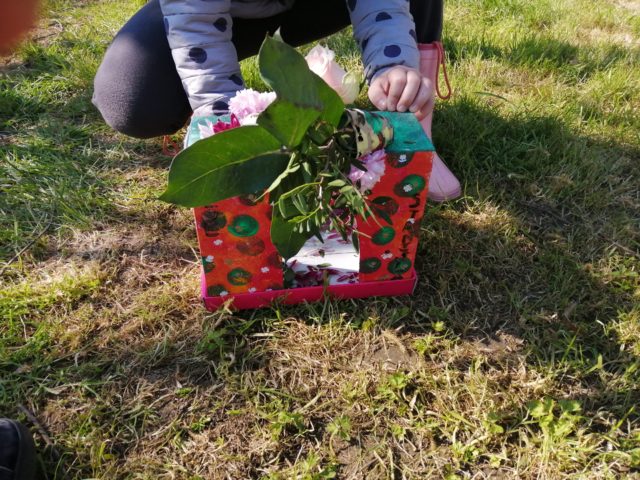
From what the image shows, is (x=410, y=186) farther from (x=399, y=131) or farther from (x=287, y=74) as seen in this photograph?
(x=287, y=74)

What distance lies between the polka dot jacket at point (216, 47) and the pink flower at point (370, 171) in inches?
9.8

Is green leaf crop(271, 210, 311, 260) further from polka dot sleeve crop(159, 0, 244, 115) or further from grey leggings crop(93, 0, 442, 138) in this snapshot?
grey leggings crop(93, 0, 442, 138)

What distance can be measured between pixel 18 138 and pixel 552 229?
4.93ft

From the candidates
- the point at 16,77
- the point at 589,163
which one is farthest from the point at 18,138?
the point at 589,163

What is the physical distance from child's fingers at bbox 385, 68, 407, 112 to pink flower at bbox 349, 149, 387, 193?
16 centimetres

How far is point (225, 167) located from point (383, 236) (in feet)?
1.21

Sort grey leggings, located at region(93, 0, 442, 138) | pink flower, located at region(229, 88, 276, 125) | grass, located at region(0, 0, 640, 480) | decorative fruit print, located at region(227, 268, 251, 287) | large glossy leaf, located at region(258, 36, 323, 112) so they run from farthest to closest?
grey leggings, located at region(93, 0, 442, 138), decorative fruit print, located at region(227, 268, 251, 287), grass, located at region(0, 0, 640, 480), pink flower, located at region(229, 88, 276, 125), large glossy leaf, located at region(258, 36, 323, 112)

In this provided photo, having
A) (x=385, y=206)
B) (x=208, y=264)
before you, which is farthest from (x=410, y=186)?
(x=208, y=264)

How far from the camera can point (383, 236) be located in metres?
0.99

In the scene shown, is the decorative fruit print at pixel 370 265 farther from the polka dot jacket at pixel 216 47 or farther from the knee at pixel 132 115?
the knee at pixel 132 115

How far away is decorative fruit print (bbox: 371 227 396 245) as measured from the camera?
0.98m

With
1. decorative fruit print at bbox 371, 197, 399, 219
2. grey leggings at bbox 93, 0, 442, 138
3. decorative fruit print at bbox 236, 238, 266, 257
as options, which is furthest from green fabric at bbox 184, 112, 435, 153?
grey leggings at bbox 93, 0, 442, 138

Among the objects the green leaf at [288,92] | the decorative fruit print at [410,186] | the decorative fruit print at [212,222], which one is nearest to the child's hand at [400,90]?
the decorative fruit print at [410,186]

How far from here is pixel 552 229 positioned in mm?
1294
